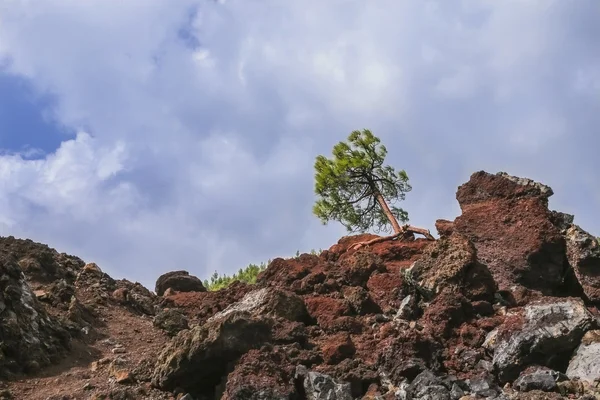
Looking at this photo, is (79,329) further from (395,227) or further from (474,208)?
(395,227)

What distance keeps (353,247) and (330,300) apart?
4267 millimetres

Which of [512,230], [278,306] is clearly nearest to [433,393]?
Answer: [278,306]

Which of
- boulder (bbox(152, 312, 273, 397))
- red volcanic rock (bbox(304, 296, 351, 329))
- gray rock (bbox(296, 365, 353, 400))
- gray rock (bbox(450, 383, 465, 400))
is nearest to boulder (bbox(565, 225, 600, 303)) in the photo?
red volcanic rock (bbox(304, 296, 351, 329))

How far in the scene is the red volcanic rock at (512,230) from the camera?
39.3 ft

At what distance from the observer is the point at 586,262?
1162 centimetres

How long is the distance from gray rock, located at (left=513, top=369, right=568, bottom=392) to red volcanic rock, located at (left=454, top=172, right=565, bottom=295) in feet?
11.0

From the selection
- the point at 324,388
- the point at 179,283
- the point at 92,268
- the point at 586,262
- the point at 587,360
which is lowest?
the point at 324,388

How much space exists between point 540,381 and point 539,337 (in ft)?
2.62

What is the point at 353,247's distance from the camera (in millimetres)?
15594

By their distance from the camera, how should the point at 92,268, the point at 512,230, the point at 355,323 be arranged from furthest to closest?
1. the point at 92,268
2. the point at 512,230
3. the point at 355,323

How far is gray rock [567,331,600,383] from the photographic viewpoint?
330 inches

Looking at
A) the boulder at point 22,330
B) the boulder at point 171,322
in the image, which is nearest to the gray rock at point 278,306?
the boulder at point 171,322

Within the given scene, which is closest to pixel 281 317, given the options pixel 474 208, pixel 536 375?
pixel 536 375

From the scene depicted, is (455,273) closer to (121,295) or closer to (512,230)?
(512,230)
